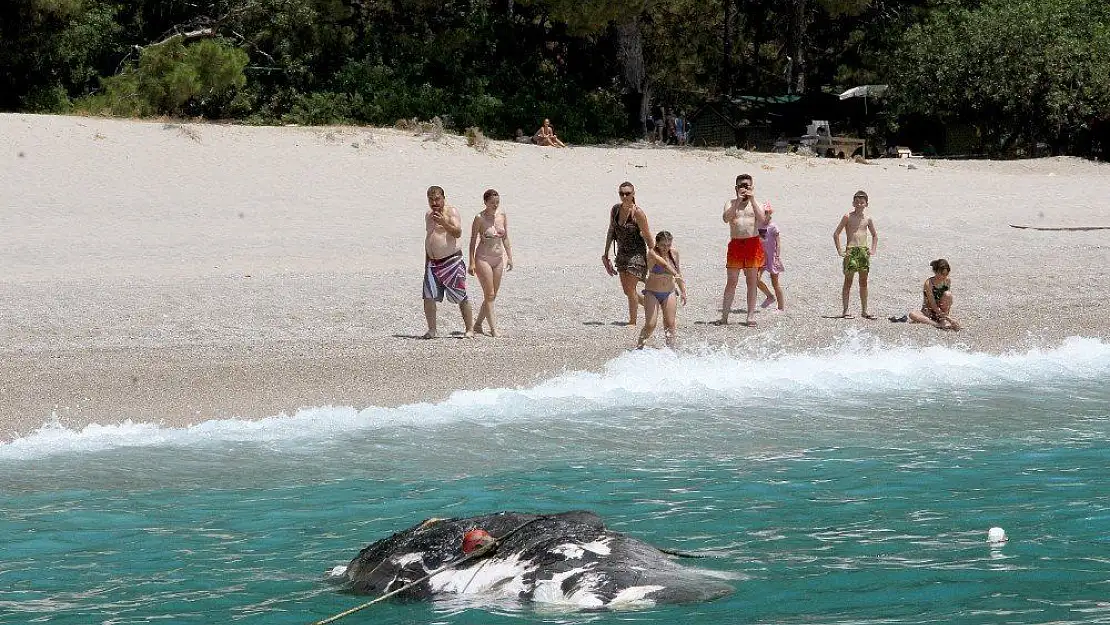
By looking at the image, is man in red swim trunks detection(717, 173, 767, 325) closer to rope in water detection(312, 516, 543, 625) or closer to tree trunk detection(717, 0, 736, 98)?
rope in water detection(312, 516, 543, 625)

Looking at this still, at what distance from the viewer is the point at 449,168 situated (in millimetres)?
23172

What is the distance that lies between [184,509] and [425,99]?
20691mm

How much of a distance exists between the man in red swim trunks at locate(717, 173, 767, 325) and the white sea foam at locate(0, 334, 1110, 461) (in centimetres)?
101

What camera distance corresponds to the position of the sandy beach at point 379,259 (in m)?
11.8

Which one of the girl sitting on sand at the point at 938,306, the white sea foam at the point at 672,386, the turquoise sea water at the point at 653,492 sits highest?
the girl sitting on sand at the point at 938,306

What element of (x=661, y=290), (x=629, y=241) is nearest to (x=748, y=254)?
(x=629, y=241)

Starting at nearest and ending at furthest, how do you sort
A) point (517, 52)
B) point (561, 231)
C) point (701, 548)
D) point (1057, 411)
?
point (701, 548) → point (1057, 411) → point (561, 231) → point (517, 52)

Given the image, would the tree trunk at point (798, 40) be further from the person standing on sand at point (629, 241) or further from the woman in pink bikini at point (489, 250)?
the woman in pink bikini at point (489, 250)

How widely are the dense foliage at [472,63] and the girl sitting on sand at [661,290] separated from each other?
620 inches

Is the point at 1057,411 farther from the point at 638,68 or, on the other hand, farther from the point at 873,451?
the point at 638,68

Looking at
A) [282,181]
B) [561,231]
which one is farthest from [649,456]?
[282,181]

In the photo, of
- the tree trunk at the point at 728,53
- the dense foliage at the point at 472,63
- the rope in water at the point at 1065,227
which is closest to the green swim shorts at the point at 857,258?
the rope in water at the point at 1065,227

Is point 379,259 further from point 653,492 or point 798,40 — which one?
point 798,40

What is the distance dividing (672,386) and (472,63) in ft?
64.9
